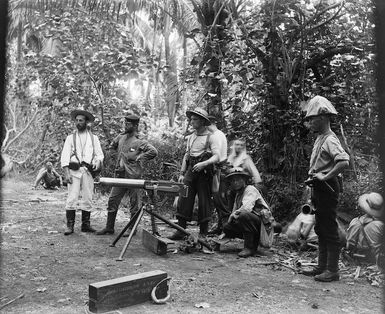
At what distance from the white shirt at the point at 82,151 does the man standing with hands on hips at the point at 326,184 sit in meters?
3.53

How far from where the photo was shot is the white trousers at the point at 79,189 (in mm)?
6762

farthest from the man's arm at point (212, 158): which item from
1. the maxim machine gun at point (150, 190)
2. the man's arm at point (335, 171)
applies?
the man's arm at point (335, 171)

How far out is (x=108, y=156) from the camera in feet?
35.2

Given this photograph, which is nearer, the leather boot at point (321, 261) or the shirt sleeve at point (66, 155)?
the leather boot at point (321, 261)

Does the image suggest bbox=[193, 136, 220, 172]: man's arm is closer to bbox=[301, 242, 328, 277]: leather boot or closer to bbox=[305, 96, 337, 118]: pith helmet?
bbox=[305, 96, 337, 118]: pith helmet

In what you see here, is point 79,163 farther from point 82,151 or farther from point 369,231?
point 369,231

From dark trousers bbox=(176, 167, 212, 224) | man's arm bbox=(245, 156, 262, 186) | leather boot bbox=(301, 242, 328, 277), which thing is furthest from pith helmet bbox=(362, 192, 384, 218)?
dark trousers bbox=(176, 167, 212, 224)

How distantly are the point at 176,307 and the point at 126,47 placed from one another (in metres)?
6.77

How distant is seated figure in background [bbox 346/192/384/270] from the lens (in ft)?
17.5

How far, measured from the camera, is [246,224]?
5938 mm

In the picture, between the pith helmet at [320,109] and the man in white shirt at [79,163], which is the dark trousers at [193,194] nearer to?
the man in white shirt at [79,163]

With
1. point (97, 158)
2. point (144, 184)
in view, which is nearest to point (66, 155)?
point (97, 158)

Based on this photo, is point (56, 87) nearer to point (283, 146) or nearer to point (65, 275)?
point (283, 146)

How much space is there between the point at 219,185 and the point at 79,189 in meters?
2.29
